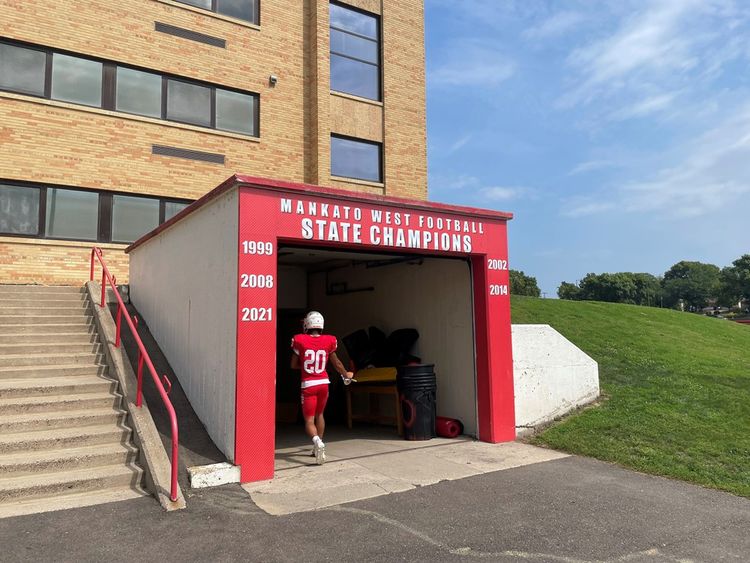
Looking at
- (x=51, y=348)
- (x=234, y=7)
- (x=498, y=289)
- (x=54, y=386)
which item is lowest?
(x=54, y=386)

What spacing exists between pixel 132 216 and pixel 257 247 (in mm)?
9114

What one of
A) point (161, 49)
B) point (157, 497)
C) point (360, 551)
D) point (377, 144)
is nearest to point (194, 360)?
point (157, 497)

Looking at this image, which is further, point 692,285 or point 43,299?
point 692,285

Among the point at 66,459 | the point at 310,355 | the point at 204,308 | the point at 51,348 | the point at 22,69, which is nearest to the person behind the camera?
the point at 66,459

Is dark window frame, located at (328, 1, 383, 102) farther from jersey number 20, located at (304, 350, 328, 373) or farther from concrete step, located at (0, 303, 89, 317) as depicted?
jersey number 20, located at (304, 350, 328, 373)

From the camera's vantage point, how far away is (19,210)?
12867 mm

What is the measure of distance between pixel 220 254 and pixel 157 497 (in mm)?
2851

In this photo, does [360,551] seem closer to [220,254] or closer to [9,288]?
[220,254]

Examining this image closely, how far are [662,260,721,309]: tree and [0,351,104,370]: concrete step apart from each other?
126884 mm

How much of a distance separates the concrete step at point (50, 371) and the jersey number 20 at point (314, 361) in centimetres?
298

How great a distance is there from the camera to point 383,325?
1064 cm

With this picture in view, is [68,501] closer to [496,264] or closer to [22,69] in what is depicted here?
[496,264]

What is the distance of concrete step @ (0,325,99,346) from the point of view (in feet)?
26.7

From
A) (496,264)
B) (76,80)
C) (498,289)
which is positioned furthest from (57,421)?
(76,80)
